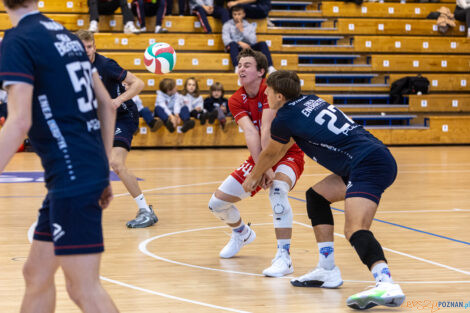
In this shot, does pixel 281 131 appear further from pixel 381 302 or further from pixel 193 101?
pixel 193 101

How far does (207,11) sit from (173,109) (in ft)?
9.59

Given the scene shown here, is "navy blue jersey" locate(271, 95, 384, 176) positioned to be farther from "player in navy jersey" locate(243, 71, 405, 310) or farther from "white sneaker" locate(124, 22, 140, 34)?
"white sneaker" locate(124, 22, 140, 34)

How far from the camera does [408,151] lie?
13.4m

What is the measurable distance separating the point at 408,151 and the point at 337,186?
32.1 feet

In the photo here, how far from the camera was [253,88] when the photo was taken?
4.88 m

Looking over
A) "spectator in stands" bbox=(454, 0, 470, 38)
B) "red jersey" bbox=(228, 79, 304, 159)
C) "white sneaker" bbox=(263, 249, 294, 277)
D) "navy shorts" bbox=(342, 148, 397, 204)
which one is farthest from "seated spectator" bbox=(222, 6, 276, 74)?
"navy shorts" bbox=(342, 148, 397, 204)

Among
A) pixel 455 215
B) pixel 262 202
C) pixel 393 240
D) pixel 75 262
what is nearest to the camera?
pixel 75 262

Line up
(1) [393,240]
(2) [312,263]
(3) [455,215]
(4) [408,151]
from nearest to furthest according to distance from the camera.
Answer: (2) [312,263]
(1) [393,240]
(3) [455,215]
(4) [408,151]

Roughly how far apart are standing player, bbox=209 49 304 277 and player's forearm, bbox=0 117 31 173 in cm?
227

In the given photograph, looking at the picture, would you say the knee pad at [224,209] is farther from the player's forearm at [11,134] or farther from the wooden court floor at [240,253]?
the player's forearm at [11,134]

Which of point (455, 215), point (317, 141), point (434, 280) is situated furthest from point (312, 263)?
point (455, 215)

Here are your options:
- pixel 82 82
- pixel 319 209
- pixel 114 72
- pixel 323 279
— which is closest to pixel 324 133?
pixel 319 209

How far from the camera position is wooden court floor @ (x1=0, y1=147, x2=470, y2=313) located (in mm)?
3781

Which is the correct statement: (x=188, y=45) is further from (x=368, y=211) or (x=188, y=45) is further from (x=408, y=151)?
(x=368, y=211)
